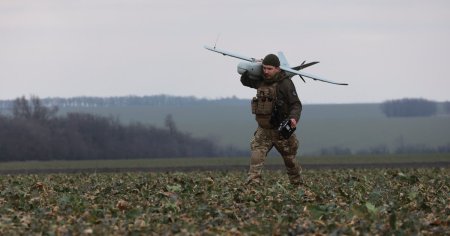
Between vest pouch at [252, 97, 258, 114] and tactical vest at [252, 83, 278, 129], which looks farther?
vest pouch at [252, 97, 258, 114]

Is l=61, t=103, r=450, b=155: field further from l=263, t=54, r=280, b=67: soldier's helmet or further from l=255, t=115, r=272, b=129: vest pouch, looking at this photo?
l=263, t=54, r=280, b=67: soldier's helmet

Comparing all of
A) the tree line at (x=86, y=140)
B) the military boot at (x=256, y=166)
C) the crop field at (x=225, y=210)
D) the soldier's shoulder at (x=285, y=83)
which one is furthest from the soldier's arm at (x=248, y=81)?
the tree line at (x=86, y=140)

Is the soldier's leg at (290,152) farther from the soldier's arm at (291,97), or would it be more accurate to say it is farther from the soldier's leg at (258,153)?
the soldier's arm at (291,97)

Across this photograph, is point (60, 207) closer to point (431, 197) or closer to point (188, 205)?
point (188, 205)

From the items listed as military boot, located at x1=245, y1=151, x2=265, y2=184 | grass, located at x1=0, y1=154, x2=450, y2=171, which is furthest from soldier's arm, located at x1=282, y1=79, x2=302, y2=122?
grass, located at x1=0, y1=154, x2=450, y2=171

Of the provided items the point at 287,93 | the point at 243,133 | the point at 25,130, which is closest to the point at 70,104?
the point at 243,133

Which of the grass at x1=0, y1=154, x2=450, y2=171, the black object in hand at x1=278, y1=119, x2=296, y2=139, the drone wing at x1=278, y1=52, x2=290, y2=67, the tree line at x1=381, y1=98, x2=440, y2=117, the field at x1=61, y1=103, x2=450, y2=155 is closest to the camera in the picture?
the black object in hand at x1=278, y1=119, x2=296, y2=139

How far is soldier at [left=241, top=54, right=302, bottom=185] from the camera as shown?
1867cm

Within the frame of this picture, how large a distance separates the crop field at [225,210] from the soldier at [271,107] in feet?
2.00

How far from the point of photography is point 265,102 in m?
18.8

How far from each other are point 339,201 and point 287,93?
360 cm

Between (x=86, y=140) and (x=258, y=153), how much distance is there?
59.1 meters

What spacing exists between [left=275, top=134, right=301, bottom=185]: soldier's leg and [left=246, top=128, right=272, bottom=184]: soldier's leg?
172 mm

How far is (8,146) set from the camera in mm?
72562
